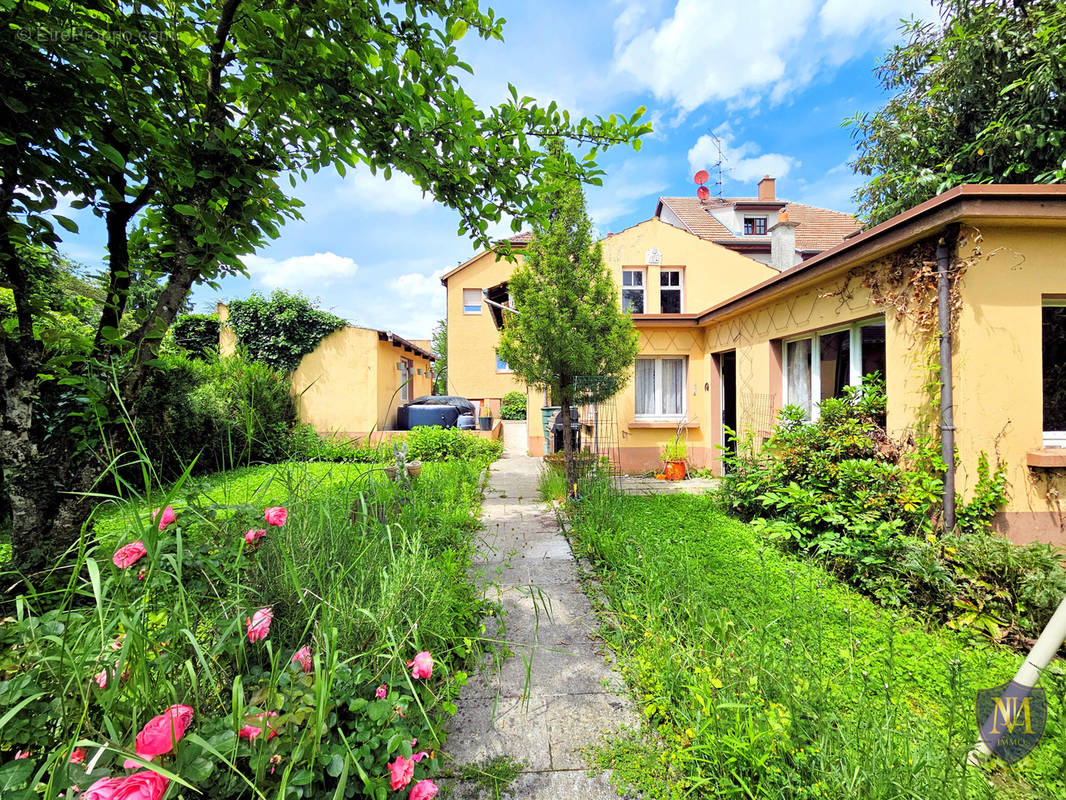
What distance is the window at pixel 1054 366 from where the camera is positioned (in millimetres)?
4043

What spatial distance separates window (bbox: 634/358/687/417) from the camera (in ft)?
31.1

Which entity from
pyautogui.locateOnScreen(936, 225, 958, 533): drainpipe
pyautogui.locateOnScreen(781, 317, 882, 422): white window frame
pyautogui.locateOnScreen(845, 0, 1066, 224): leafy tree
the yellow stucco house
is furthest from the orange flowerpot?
pyautogui.locateOnScreen(845, 0, 1066, 224): leafy tree

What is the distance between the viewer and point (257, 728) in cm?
115

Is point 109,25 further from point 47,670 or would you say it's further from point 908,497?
point 908,497

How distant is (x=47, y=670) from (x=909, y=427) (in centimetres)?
606

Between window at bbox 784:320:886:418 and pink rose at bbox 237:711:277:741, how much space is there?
599cm

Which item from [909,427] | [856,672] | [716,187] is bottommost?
[856,672]

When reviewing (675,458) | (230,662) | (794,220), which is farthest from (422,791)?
(794,220)

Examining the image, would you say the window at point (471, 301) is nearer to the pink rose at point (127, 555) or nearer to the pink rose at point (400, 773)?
the pink rose at point (127, 555)

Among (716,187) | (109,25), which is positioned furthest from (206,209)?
(716,187)

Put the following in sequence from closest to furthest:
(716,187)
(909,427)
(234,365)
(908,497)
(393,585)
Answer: (393,585) → (908,497) → (909,427) → (234,365) → (716,187)

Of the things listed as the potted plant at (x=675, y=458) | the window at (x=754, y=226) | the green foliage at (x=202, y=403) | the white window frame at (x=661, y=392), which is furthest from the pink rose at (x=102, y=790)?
the window at (x=754, y=226)

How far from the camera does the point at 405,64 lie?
2.35 meters

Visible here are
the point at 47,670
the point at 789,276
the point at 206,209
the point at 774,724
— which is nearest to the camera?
the point at 47,670
